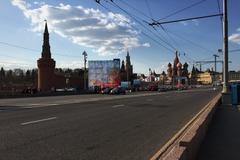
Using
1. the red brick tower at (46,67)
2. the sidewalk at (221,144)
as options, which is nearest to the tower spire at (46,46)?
the red brick tower at (46,67)

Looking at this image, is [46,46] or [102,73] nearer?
[102,73]

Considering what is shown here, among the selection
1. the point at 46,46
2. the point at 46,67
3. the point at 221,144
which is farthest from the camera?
the point at 46,46

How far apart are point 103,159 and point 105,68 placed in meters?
103

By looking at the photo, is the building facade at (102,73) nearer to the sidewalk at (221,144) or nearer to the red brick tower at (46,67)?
the red brick tower at (46,67)

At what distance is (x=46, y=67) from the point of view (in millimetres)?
131500

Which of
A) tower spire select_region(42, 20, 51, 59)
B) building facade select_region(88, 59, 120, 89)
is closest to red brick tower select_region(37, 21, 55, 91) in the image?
tower spire select_region(42, 20, 51, 59)

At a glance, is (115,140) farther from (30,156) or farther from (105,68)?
(105,68)

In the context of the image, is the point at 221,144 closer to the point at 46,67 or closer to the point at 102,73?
the point at 102,73

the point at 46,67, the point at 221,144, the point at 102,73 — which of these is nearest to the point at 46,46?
the point at 46,67

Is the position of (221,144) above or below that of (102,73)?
below

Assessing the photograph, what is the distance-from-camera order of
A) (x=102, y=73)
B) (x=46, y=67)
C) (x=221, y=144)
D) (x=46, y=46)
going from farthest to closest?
(x=46, y=46) → (x=46, y=67) → (x=102, y=73) → (x=221, y=144)

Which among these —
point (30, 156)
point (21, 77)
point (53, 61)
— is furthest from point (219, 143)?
point (21, 77)

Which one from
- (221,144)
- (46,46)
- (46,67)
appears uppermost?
(46,46)

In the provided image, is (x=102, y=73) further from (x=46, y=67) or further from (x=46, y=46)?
(x=46, y=46)
